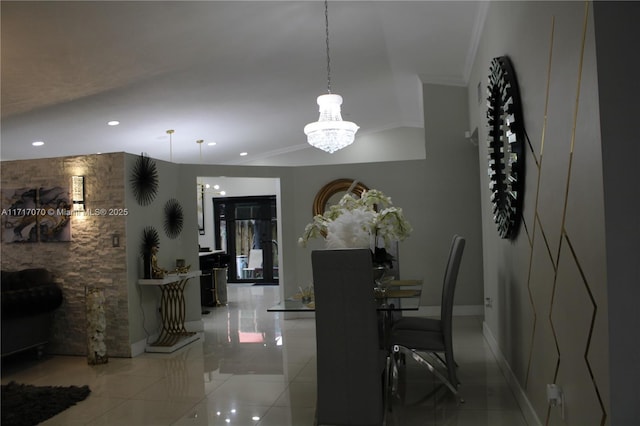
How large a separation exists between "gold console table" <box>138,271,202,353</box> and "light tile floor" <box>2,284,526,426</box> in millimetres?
166

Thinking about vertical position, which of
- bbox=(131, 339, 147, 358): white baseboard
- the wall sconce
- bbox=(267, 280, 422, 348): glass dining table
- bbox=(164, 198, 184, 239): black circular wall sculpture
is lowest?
bbox=(131, 339, 147, 358): white baseboard

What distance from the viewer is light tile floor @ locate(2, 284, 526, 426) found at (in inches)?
135

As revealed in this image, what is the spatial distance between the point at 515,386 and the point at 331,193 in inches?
169

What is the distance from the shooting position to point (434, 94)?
7203 mm

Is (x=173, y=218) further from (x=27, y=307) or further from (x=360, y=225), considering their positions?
(x=360, y=225)

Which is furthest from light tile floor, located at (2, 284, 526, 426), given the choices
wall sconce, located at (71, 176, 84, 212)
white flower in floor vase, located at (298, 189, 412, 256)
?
wall sconce, located at (71, 176, 84, 212)

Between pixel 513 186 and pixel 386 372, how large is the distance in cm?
162

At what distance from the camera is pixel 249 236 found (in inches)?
480

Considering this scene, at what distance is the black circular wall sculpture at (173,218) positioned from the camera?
6242mm

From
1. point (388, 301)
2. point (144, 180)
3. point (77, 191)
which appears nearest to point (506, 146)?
point (388, 301)

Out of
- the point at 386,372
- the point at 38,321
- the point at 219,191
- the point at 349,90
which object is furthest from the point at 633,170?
the point at 219,191

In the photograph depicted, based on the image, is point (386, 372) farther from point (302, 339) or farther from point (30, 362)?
point (30, 362)

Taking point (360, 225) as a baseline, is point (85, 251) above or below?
below

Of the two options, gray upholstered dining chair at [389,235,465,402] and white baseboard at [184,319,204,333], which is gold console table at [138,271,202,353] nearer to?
Answer: white baseboard at [184,319,204,333]
